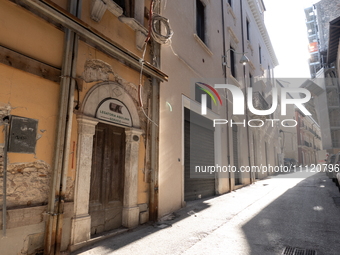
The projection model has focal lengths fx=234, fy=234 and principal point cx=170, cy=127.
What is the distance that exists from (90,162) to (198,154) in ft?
16.9

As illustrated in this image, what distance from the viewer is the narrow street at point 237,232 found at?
12.2ft

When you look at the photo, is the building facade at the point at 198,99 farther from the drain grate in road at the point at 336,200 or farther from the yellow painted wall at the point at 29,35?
the drain grate in road at the point at 336,200

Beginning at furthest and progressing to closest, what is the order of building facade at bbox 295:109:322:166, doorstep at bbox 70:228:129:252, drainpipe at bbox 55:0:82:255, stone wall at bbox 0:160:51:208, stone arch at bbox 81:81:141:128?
building facade at bbox 295:109:322:166
stone arch at bbox 81:81:141:128
doorstep at bbox 70:228:129:252
drainpipe at bbox 55:0:82:255
stone wall at bbox 0:160:51:208

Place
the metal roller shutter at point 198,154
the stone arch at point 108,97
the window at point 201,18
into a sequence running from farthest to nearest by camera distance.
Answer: the window at point 201,18 < the metal roller shutter at point 198,154 < the stone arch at point 108,97

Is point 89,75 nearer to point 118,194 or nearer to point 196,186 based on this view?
point 118,194

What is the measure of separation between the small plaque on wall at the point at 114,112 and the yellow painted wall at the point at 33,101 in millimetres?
905

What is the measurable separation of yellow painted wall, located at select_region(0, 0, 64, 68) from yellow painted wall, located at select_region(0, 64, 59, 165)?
0.35 metres

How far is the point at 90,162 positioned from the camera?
13.5 ft

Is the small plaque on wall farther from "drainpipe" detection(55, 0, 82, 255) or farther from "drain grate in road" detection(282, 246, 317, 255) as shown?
"drain grate in road" detection(282, 246, 317, 255)

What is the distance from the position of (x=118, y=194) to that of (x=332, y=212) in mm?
5295

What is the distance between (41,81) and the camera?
348cm

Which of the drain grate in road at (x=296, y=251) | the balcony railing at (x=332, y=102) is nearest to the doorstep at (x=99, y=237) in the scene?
the drain grate in road at (x=296, y=251)

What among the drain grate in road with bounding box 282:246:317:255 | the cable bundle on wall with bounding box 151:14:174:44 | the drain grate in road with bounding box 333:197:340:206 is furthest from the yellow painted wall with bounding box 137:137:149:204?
the drain grate in road with bounding box 333:197:340:206

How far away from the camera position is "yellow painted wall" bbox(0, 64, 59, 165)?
3.09 meters
